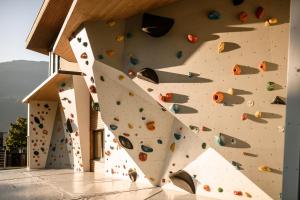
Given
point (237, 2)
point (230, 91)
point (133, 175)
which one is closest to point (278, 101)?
point (230, 91)

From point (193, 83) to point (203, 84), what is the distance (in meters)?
0.21

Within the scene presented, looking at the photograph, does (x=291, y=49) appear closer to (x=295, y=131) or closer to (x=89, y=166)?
(x=295, y=131)

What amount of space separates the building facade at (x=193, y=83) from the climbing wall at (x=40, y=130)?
6552mm

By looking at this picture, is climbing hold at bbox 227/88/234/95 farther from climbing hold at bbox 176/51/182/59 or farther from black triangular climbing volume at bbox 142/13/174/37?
black triangular climbing volume at bbox 142/13/174/37

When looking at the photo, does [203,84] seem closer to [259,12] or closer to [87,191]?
[259,12]

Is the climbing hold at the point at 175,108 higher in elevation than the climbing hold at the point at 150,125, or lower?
higher

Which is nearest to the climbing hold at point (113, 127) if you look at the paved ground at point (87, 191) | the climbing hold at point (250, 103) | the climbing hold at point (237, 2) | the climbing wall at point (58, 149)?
the paved ground at point (87, 191)

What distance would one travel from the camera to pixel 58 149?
15.0 m

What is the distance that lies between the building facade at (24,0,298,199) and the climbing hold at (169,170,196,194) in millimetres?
23

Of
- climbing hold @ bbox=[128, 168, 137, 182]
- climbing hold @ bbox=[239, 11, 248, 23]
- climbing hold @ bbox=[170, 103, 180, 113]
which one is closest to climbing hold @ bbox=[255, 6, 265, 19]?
climbing hold @ bbox=[239, 11, 248, 23]

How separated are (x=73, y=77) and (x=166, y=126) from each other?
Answer: 5543 millimetres

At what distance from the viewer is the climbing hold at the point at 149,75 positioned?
6.38m

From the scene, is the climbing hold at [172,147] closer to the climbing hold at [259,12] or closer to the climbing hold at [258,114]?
the climbing hold at [258,114]

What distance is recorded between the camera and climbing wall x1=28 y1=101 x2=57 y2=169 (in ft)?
48.8
